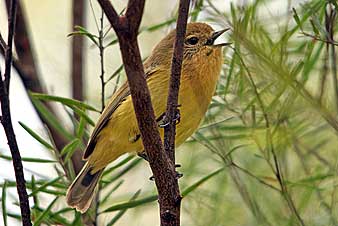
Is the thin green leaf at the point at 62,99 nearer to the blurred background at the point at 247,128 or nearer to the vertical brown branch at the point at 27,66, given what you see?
the blurred background at the point at 247,128

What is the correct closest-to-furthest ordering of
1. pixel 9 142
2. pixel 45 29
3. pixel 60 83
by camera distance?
pixel 9 142 < pixel 60 83 < pixel 45 29

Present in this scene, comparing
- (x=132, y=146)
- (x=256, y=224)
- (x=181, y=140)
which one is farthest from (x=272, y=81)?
(x=132, y=146)

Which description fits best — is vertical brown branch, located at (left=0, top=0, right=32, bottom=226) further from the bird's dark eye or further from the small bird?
the bird's dark eye

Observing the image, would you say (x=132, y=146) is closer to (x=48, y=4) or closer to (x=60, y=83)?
(x=60, y=83)

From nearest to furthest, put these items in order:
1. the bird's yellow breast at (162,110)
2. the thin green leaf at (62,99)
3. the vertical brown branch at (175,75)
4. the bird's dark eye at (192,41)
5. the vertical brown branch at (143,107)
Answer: the vertical brown branch at (143,107), the vertical brown branch at (175,75), the thin green leaf at (62,99), the bird's yellow breast at (162,110), the bird's dark eye at (192,41)

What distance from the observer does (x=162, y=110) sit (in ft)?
5.62

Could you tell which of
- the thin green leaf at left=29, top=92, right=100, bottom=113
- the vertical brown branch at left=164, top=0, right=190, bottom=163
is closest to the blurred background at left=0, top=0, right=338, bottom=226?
the thin green leaf at left=29, top=92, right=100, bottom=113

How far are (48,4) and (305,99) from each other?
1810 mm

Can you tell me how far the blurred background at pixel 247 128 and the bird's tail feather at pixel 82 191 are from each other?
0.08 ft

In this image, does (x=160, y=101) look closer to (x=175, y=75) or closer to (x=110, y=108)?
(x=110, y=108)

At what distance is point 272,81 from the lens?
121 cm

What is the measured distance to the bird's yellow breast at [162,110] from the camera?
168 cm

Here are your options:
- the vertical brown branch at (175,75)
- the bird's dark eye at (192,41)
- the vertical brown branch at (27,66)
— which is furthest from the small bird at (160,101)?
the vertical brown branch at (175,75)

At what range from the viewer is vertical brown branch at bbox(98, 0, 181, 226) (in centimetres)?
84
